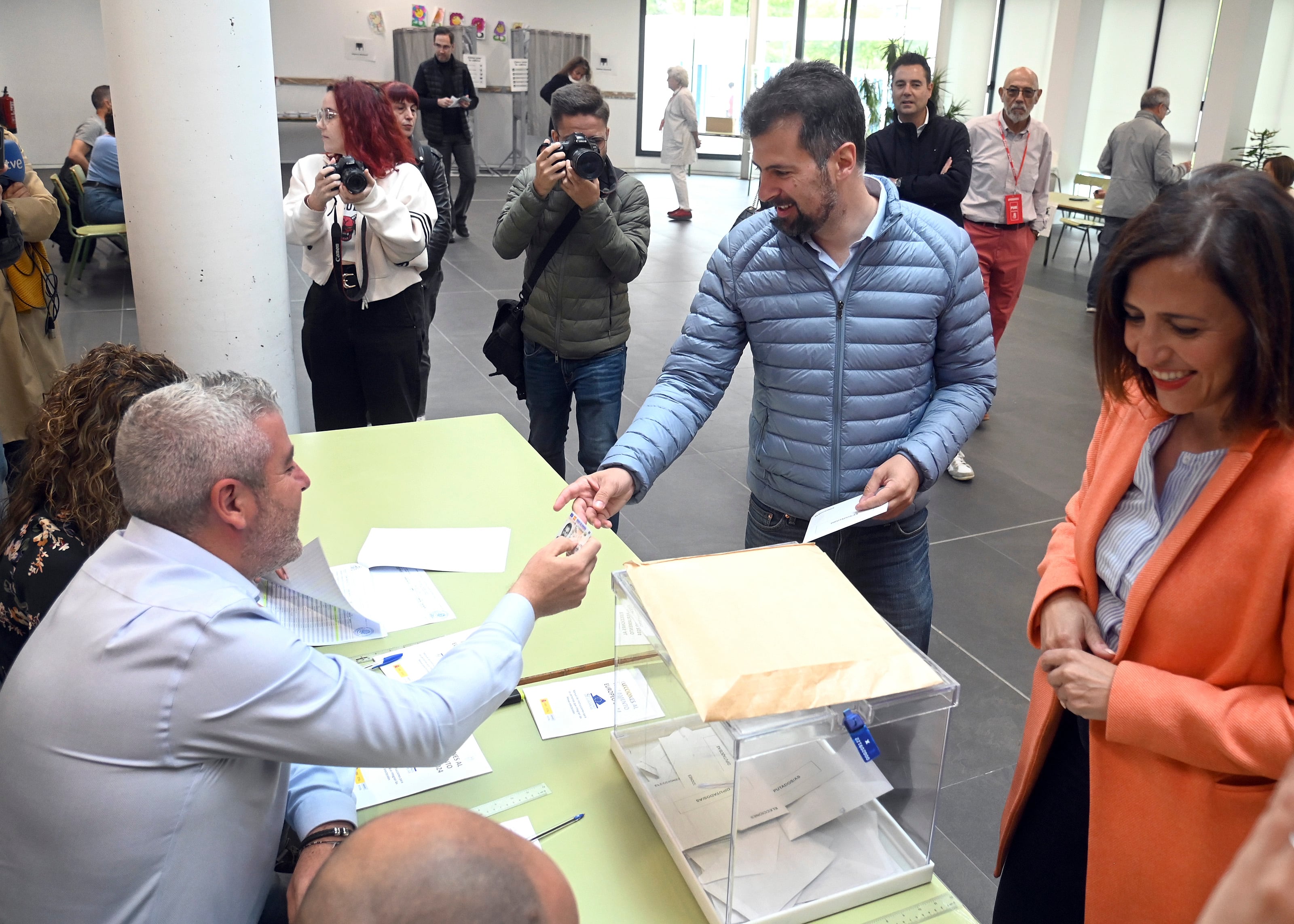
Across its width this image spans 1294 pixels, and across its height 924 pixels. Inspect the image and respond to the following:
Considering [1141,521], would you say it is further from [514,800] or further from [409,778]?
[409,778]

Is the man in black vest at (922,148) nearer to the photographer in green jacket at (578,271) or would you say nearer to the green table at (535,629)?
the photographer in green jacket at (578,271)

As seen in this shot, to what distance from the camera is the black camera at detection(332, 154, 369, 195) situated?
3047 millimetres

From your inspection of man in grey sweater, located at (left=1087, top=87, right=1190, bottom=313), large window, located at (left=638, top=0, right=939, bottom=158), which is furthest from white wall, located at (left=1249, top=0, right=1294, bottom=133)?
large window, located at (left=638, top=0, right=939, bottom=158)

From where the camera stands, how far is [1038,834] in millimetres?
1468

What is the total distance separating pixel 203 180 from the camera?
3215mm

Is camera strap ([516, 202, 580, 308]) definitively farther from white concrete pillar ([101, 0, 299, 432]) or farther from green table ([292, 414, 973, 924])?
white concrete pillar ([101, 0, 299, 432])

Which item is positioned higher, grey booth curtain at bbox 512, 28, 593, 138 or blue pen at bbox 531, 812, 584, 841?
grey booth curtain at bbox 512, 28, 593, 138

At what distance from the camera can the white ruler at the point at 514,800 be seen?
139 centimetres

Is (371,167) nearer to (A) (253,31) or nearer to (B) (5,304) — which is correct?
(A) (253,31)

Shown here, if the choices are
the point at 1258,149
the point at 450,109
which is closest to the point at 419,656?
the point at 450,109

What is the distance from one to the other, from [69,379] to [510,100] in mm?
13403

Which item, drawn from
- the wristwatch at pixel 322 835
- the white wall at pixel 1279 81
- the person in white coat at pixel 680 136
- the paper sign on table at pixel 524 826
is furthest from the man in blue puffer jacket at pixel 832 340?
the white wall at pixel 1279 81

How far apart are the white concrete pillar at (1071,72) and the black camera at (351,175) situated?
31.6 feet

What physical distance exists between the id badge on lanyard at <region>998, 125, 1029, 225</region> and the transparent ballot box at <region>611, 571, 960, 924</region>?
4.01 meters
